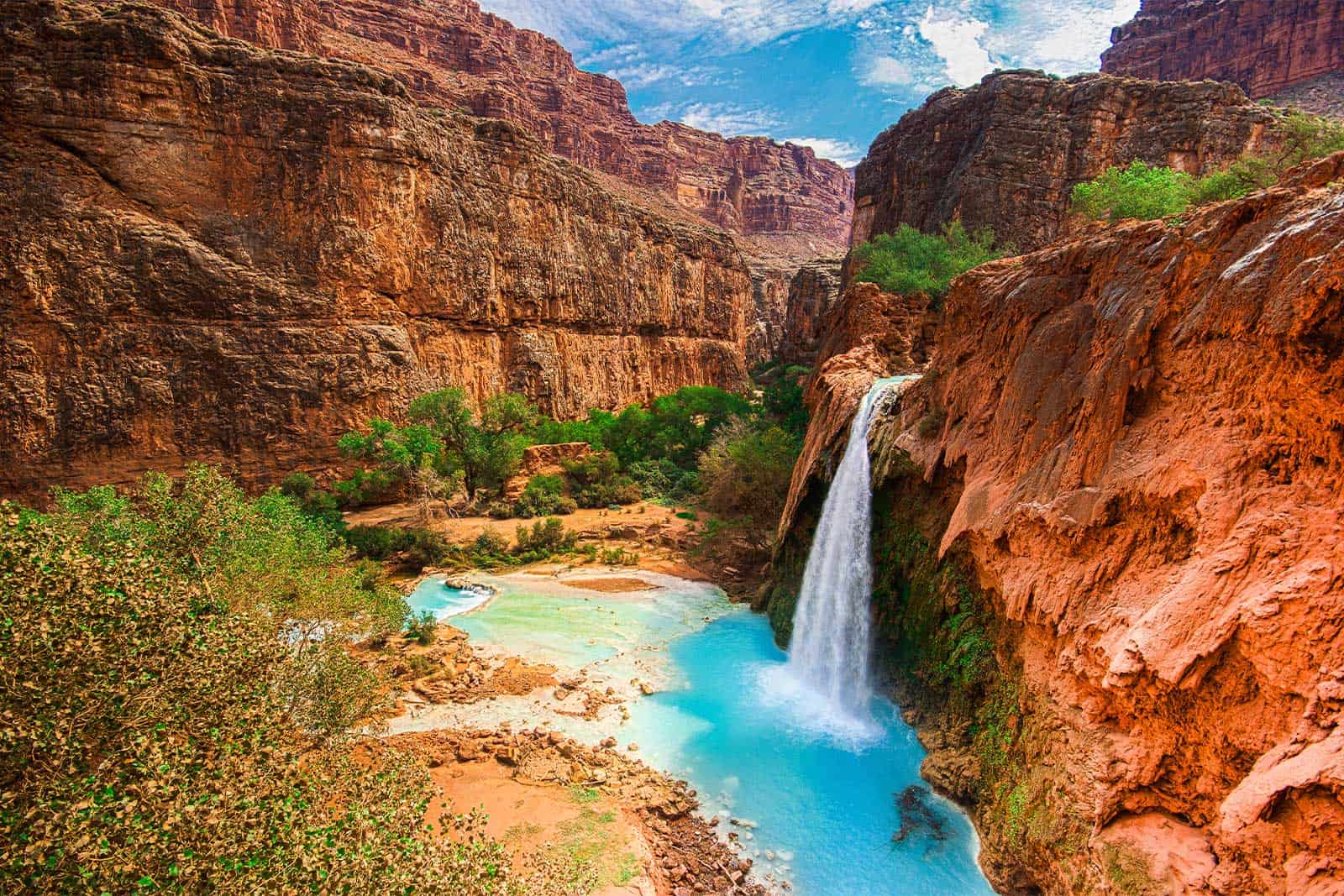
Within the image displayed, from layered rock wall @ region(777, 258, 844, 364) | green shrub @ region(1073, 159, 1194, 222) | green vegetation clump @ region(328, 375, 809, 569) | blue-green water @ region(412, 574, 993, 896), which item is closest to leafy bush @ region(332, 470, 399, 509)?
green vegetation clump @ region(328, 375, 809, 569)

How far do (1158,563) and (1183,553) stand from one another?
268mm

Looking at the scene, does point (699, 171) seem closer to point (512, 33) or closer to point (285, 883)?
point (512, 33)

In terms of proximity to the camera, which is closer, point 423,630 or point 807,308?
point 423,630

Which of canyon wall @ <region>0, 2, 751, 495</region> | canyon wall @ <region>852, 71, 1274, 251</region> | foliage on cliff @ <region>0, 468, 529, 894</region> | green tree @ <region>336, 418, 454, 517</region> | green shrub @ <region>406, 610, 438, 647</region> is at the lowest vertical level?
green shrub @ <region>406, 610, 438, 647</region>

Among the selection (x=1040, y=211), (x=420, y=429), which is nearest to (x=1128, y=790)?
(x=420, y=429)

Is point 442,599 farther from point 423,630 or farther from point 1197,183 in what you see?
point 1197,183

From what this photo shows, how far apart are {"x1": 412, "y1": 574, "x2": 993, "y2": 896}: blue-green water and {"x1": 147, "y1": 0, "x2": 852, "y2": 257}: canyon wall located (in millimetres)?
45894

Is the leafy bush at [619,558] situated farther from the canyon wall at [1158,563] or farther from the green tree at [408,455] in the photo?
the canyon wall at [1158,563]

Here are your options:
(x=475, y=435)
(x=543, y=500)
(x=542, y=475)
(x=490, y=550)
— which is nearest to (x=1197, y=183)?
(x=490, y=550)

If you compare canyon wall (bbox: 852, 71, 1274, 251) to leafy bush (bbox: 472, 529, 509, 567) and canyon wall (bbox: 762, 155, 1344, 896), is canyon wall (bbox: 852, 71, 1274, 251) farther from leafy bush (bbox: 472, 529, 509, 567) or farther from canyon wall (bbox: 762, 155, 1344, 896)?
leafy bush (bbox: 472, 529, 509, 567)

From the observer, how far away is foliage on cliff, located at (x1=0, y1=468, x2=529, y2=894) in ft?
11.1

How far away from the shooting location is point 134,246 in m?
21.4

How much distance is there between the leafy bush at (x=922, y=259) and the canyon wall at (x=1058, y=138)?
7.13ft

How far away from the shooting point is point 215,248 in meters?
23.1
